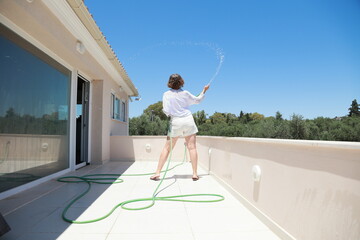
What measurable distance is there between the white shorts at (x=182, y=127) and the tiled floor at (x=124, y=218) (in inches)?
34.2

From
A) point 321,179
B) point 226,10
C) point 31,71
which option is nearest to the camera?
point 321,179

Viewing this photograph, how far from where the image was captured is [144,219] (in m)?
1.95

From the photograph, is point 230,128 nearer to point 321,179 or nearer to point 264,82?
point 264,82

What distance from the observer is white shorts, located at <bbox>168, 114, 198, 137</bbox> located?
134 inches

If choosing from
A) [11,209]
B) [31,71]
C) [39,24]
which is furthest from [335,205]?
[31,71]

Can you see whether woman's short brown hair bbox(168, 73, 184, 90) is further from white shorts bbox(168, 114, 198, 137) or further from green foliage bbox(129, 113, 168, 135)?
green foliage bbox(129, 113, 168, 135)

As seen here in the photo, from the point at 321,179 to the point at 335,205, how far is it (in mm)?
149

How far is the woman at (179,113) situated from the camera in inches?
135

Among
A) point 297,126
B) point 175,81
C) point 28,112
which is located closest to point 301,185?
point 175,81

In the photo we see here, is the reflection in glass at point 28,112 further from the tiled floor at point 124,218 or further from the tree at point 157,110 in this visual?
the tree at point 157,110

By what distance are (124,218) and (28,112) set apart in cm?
178

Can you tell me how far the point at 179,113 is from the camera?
3.48 m

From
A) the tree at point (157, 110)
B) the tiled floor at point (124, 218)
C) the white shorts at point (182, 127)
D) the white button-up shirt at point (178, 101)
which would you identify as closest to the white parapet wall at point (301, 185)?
the tiled floor at point (124, 218)

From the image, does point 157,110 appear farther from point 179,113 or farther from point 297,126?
point 179,113
